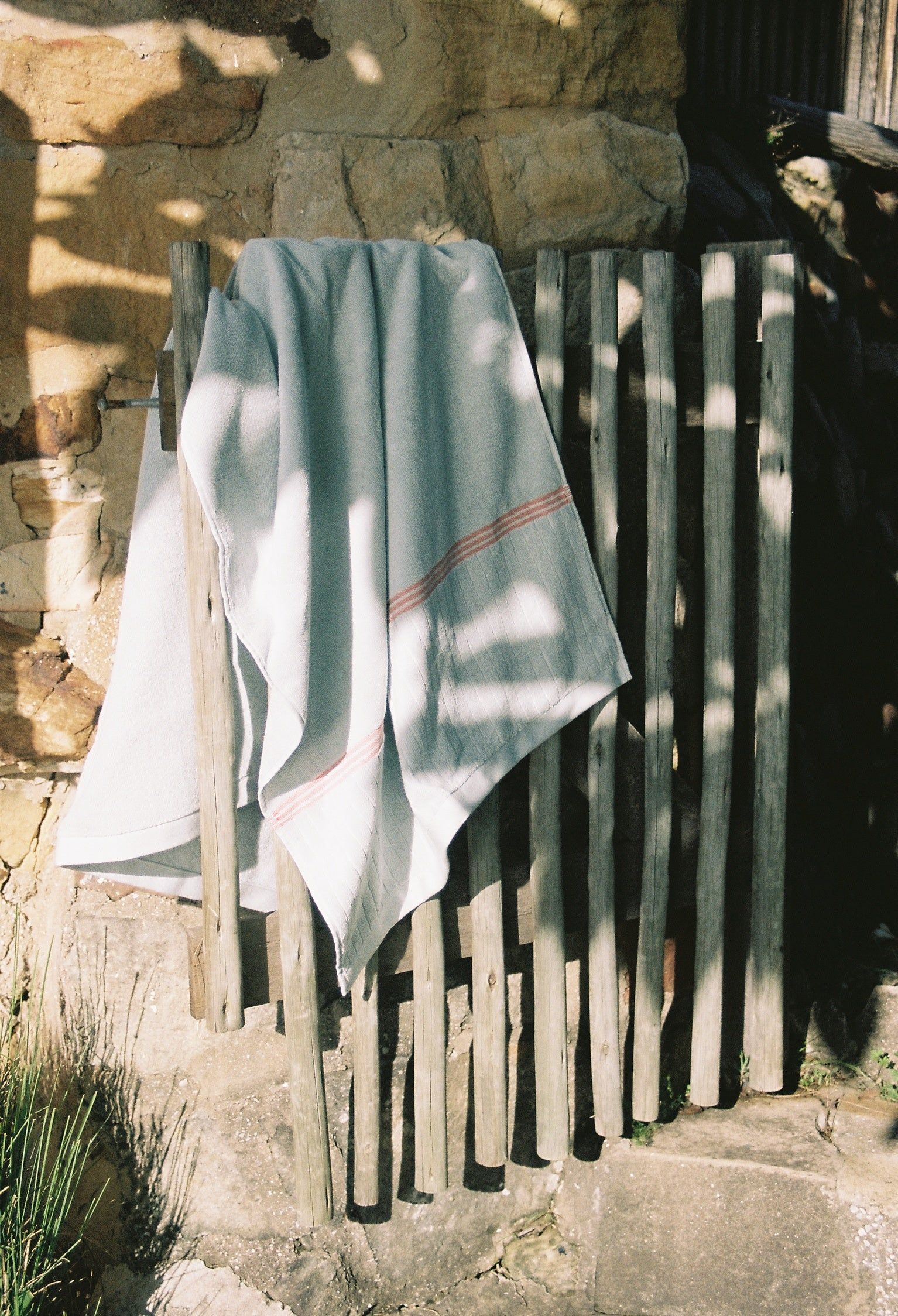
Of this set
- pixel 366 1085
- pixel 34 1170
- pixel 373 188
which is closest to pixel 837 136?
pixel 373 188

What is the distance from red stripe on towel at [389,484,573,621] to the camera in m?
1.85

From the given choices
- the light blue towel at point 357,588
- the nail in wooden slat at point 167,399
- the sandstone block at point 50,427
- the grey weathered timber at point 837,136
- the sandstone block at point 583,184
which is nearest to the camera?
the light blue towel at point 357,588

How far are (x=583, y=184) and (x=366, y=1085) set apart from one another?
1907 mm

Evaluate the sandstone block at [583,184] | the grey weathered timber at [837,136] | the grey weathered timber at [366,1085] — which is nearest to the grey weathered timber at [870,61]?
the grey weathered timber at [837,136]

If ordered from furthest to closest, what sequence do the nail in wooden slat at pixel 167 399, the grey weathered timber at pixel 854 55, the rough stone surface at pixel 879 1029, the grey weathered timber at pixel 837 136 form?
the grey weathered timber at pixel 854 55 < the grey weathered timber at pixel 837 136 < the rough stone surface at pixel 879 1029 < the nail in wooden slat at pixel 167 399

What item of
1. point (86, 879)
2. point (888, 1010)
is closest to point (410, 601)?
point (86, 879)

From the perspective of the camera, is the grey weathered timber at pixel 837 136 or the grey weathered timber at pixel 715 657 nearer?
the grey weathered timber at pixel 715 657

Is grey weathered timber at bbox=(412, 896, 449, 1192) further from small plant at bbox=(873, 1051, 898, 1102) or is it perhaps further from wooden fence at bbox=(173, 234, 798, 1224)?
small plant at bbox=(873, 1051, 898, 1102)

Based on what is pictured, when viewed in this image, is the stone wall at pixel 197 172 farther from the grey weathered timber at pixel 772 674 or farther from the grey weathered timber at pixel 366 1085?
the grey weathered timber at pixel 366 1085

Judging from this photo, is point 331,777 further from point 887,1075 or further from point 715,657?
point 887,1075

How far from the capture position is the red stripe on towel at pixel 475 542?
1854mm

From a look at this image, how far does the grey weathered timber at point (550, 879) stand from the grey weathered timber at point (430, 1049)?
0.67 ft

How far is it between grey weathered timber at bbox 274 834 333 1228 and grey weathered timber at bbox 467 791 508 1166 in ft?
1.09

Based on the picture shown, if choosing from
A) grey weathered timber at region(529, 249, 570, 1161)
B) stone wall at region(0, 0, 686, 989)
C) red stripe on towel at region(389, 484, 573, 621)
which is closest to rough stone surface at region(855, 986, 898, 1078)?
grey weathered timber at region(529, 249, 570, 1161)
